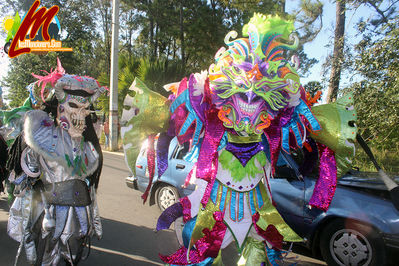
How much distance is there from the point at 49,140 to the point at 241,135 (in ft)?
5.62

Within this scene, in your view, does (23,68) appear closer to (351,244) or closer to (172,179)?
(172,179)

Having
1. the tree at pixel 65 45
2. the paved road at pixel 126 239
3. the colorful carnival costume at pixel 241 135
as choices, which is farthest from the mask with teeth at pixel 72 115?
the tree at pixel 65 45

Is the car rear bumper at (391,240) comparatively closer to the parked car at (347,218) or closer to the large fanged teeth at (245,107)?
the parked car at (347,218)

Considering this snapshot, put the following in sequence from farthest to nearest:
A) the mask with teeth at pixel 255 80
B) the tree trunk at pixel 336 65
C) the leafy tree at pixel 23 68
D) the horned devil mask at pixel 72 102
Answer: the leafy tree at pixel 23 68 → the tree trunk at pixel 336 65 → the horned devil mask at pixel 72 102 → the mask with teeth at pixel 255 80

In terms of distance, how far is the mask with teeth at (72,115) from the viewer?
2.76 metres

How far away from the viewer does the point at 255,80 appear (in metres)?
2.30

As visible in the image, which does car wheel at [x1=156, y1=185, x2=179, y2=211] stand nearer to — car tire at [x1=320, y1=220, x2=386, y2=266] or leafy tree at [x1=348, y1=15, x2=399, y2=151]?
car tire at [x1=320, y1=220, x2=386, y2=266]

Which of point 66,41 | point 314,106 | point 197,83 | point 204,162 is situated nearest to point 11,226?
point 204,162

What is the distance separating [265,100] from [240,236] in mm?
1072

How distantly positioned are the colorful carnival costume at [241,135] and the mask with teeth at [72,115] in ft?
2.04

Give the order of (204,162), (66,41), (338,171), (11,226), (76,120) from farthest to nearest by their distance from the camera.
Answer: (66,41), (11,226), (76,120), (338,171), (204,162)

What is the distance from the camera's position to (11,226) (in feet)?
9.78

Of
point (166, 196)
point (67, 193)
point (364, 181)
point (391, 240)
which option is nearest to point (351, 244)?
point (391, 240)

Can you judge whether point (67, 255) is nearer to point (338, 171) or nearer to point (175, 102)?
point (175, 102)
